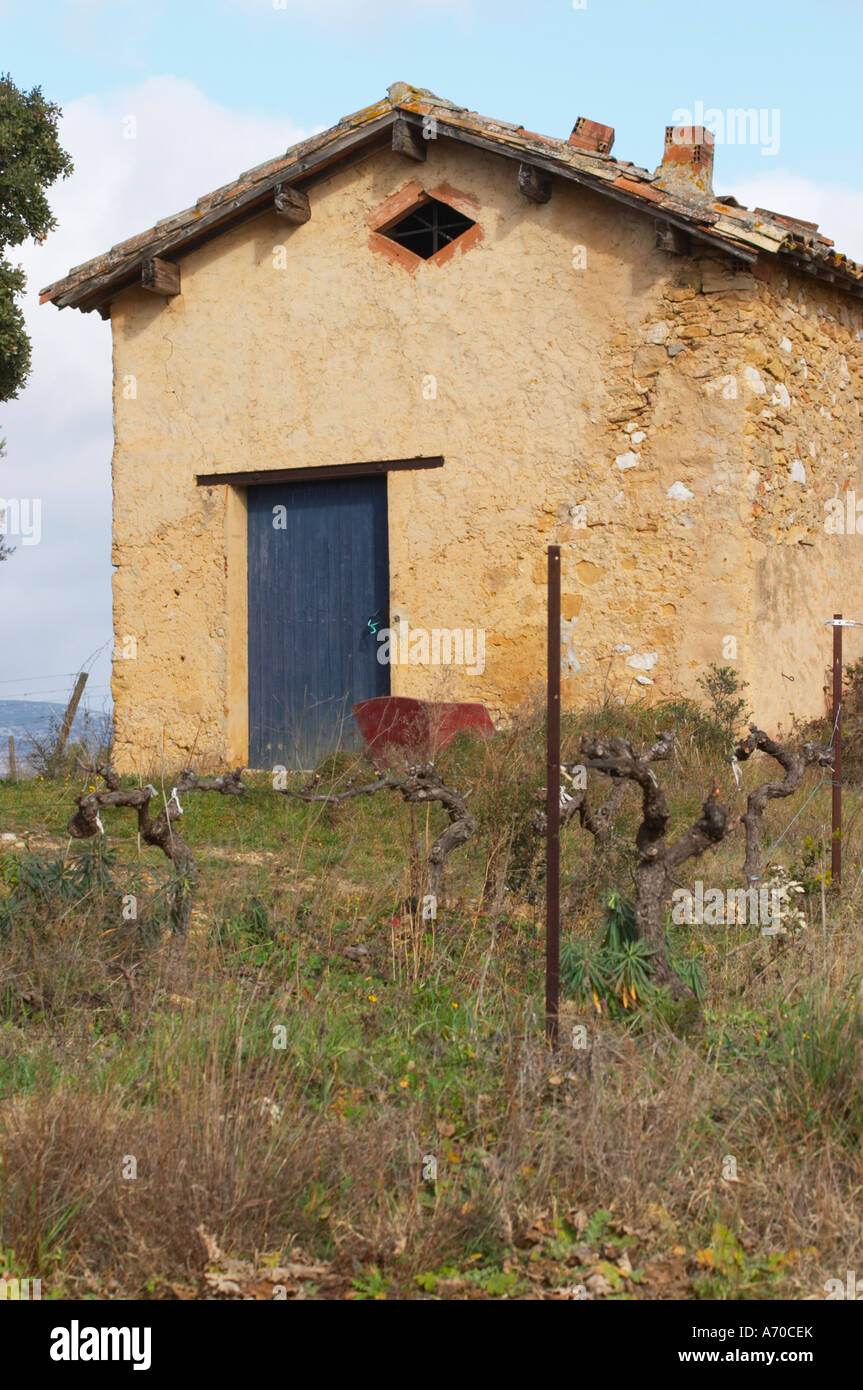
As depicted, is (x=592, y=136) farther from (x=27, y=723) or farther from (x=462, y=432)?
(x=27, y=723)

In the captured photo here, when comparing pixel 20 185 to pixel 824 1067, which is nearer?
pixel 824 1067

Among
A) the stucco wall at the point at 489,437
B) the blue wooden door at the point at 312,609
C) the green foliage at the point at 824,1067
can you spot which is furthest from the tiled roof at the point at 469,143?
the green foliage at the point at 824,1067

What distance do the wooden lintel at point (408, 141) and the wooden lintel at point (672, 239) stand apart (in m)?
2.21

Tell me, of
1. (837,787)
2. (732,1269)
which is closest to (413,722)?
(837,787)

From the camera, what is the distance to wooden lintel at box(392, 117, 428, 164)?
32.6 ft

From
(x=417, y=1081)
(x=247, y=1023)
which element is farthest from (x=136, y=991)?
(x=417, y=1081)

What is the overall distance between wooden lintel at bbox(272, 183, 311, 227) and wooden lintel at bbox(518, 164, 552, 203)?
1.98m

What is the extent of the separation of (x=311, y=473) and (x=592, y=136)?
11.6 feet

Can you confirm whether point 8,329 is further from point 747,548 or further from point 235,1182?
point 235,1182

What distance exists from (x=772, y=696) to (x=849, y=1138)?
647 centimetres

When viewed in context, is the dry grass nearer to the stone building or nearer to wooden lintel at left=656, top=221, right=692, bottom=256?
the stone building

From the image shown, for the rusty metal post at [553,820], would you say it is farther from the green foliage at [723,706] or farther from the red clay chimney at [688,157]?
the red clay chimney at [688,157]

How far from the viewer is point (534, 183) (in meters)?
9.55

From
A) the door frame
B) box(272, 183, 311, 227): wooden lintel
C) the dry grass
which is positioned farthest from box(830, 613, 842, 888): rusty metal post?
box(272, 183, 311, 227): wooden lintel
